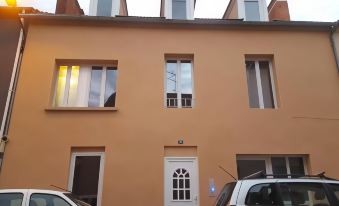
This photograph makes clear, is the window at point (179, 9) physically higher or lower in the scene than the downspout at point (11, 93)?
higher

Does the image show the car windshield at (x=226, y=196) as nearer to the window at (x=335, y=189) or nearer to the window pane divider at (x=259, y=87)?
the window at (x=335, y=189)

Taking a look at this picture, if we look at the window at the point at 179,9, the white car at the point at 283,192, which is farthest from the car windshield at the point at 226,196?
the window at the point at 179,9

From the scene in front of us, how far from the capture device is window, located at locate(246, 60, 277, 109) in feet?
32.0

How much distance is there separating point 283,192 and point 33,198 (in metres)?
4.59

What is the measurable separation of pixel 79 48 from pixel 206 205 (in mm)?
5893

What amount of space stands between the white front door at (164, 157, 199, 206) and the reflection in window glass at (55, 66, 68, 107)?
3651 millimetres

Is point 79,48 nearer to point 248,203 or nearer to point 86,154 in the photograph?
point 86,154

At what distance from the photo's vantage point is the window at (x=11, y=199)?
5.83 metres

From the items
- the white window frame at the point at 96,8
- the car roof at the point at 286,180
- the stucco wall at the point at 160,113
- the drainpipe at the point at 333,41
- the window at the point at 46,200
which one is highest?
the white window frame at the point at 96,8

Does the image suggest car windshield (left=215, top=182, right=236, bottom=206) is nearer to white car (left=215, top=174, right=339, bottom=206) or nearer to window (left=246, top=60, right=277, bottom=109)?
white car (left=215, top=174, right=339, bottom=206)

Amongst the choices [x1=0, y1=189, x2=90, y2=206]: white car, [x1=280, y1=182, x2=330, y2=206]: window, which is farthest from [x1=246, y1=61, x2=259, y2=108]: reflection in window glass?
[x1=0, y1=189, x2=90, y2=206]: white car

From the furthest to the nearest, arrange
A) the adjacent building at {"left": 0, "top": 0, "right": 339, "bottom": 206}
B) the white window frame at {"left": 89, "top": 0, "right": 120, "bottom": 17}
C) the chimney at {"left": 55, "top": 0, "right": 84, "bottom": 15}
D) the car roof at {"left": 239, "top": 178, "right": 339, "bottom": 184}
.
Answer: the chimney at {"left": 55, "top": 0, "right": 84, "bottom": 15}
the white window frame at {"left": 89, "top": 0, "right": 120, "bottom": 17}
the adjacent building at {"left": 0, "top": 0, "right": 339, "bottom": 206}
the car roof at {"left": 239, "top": 178, "right": 339, "bottom": 184}

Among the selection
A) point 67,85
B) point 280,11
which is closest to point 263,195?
point 67,85

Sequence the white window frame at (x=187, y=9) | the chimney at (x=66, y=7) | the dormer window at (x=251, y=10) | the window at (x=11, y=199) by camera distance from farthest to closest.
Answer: the dormer window at (x=251, y=10)
the chimney at (x=66, y=7)
the white window frame at (x=187, y=9)
the window at (x=11, y=199)
